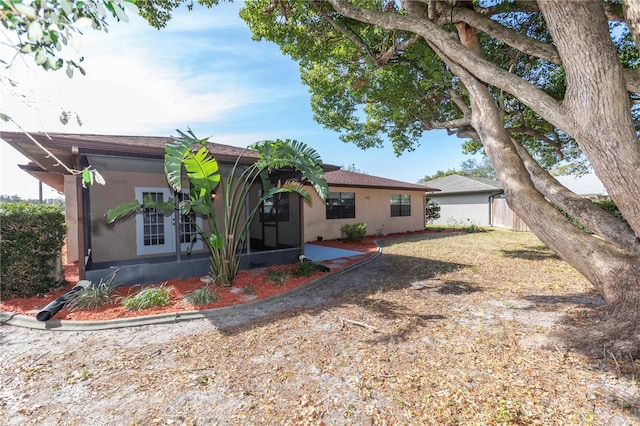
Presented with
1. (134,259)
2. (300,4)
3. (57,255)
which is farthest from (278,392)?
(300,4)

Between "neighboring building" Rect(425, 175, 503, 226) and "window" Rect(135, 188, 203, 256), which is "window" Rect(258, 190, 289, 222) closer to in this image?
"window" Rect(135, 188, 203, 256)

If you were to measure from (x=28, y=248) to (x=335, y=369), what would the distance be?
21.6ft

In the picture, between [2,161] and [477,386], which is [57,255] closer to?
[2,161]

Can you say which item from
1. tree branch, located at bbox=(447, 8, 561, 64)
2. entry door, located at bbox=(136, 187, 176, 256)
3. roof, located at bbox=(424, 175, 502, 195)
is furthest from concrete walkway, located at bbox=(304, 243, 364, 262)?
roof, located at bbox=(424, 175, 502, 195)

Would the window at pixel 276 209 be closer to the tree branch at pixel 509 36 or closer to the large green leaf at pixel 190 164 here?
the large green leaf at pixel 190 164

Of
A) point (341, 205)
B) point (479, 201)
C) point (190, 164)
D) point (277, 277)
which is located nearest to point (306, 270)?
point (277, 277)

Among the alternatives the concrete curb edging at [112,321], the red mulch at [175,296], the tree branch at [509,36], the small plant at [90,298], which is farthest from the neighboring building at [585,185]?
the small plant at [90,298]

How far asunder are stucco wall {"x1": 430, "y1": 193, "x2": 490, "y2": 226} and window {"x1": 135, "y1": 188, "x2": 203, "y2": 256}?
21501 millimetres

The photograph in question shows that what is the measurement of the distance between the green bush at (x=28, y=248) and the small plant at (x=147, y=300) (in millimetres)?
2224

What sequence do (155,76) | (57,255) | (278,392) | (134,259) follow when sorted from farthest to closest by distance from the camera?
(134,259)
(57,255)
(155,76)
(278,392)

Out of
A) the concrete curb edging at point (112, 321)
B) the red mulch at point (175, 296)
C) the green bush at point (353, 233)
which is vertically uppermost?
the green bush at point (353, 233)

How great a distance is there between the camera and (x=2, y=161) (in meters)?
4.19

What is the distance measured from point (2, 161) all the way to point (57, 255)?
9.13 ft

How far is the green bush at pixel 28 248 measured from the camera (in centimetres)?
545
